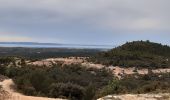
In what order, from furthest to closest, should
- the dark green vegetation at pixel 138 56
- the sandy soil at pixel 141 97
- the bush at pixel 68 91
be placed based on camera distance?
the dark green vegetation at pixel 138 56 < the bush at pixel 68 91 < the sandy soil at pixel 141 97

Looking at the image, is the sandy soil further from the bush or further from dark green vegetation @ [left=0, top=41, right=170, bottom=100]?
the bush

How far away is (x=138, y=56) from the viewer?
10281 cm

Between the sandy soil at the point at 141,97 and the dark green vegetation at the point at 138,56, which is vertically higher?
the sandy soil at the point at 141,97

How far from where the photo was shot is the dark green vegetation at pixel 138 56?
93.1 metres

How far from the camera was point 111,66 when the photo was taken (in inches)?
3497

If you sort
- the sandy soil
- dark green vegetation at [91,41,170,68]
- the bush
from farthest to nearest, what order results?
dark green vegetation at [91,41,170,68], the bush, the sandy soil

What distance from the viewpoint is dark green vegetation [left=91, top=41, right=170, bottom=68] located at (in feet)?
305

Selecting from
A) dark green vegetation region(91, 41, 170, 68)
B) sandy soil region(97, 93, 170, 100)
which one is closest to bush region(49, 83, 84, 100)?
sandy soil region(97, 93, 170, 100)

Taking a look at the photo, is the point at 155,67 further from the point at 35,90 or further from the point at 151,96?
the point at 151,96

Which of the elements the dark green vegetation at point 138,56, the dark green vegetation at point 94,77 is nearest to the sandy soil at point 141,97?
the dark green vegetation at point 94,77

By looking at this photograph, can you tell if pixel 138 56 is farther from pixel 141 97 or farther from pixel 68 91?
pixel 141 97

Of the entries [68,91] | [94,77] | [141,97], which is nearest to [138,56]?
[94,77]

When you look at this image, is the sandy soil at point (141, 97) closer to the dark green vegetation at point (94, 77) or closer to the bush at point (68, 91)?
the dark green vegetation at point (94, 77)

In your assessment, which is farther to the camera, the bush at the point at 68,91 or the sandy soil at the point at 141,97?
the bush at the point at 68,91
